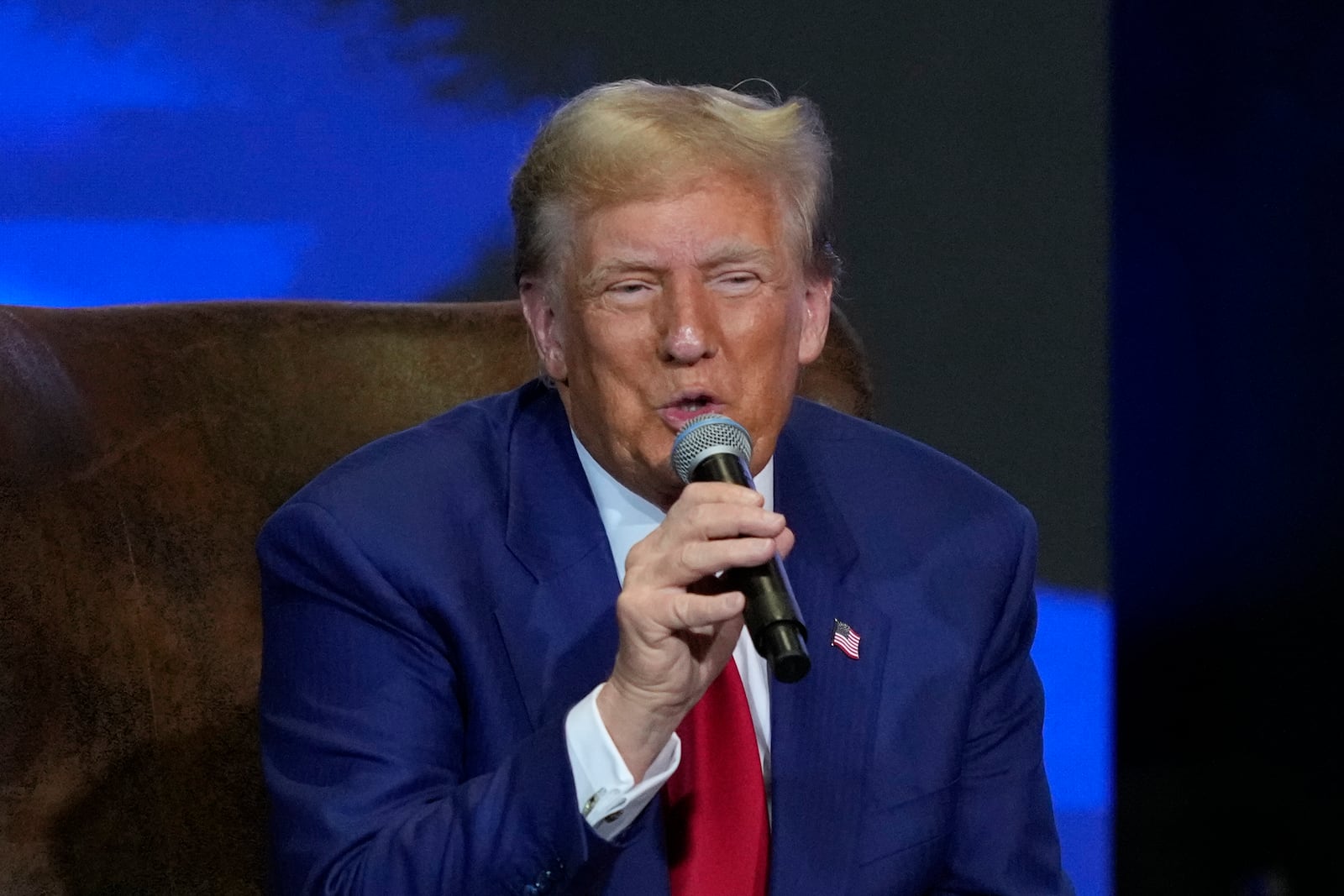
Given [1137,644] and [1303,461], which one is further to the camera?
[1137,644]

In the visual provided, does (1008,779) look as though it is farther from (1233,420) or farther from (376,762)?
(1233,420)

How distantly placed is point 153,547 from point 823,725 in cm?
85

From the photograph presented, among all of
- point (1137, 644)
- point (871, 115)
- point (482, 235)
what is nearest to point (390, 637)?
point (482, 235)

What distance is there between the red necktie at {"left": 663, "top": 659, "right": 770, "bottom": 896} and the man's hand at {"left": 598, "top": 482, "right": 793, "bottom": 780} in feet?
0.68

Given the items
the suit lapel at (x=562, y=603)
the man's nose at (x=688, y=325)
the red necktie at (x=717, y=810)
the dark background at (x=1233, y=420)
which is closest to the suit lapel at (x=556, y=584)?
the suit lapel at (x=562, y=603)

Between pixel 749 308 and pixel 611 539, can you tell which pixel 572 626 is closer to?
pixel 611 539

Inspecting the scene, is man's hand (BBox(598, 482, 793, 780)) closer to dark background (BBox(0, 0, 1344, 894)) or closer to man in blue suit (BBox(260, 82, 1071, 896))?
man in blue suit (BBox(260, 82, 1071, 896))

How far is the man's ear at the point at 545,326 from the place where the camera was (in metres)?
1.62

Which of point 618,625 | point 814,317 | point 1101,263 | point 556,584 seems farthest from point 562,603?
point 1101,263

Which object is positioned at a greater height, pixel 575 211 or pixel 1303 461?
pixel 575 211

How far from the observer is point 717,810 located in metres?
1.51

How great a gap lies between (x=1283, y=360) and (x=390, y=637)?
6.34ft

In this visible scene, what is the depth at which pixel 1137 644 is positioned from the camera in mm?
2957

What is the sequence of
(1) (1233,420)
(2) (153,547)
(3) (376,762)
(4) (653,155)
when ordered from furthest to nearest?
(1) (1233,420) → (2) (153,547) → (4) (653,155) → (3) (376,762)
